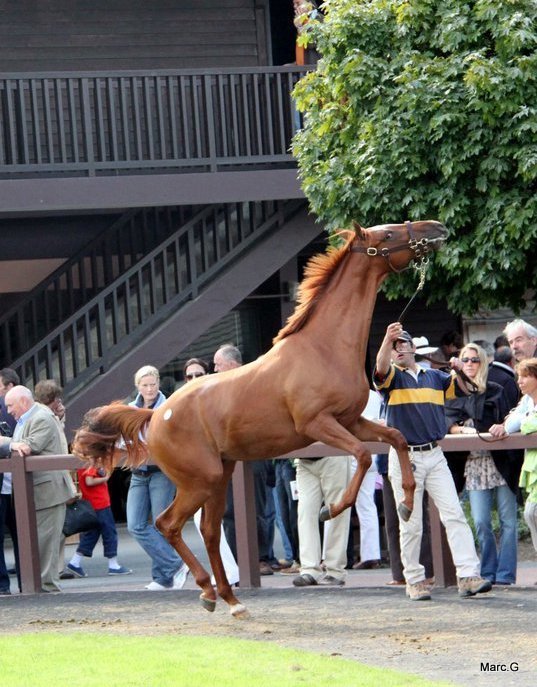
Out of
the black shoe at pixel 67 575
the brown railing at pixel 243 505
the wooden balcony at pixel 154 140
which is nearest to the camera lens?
the brown railing at pixel 243 505

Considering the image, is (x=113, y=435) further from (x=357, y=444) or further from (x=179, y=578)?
Answer: (x=179, y=578)

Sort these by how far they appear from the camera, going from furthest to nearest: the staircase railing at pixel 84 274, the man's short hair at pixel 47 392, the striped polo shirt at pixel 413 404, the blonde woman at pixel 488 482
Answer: the staircase railing at pixel 84 274 → the man's short hair at pixel 47 392 → the blonde woman at pixel 488 482 → the striped polo shirt at pixel 413 404

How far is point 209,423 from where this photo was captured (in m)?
8.53

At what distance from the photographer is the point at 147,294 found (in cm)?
1580

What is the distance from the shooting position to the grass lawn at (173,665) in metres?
6.46

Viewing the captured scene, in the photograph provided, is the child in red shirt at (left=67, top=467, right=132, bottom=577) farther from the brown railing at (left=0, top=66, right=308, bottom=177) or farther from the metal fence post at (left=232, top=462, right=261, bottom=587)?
the brown railing at (left=0, top=66, right=308, bottom=177)

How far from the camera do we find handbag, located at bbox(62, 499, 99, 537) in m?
12.4

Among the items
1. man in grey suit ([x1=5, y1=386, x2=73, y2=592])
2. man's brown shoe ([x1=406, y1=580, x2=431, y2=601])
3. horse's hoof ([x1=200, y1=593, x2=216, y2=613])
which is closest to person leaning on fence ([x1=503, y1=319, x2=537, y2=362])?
man's brown shoe ([x1=406, y1=580, x2=431, y2=601])

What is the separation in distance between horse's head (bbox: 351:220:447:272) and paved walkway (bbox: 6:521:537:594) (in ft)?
9.24

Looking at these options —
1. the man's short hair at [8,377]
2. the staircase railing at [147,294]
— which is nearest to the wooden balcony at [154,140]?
the staircase railing at [147,294]

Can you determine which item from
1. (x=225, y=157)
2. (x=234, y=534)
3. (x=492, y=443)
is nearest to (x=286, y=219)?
(x=225, y=157)

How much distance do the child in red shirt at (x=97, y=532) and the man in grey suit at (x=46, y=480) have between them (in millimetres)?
1512

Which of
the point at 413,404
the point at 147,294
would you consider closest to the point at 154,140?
the point at 147,294

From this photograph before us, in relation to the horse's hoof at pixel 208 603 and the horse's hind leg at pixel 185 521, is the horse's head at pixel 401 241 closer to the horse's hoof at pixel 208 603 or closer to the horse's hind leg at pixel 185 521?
the horse's hind leg at pixel 185 521
